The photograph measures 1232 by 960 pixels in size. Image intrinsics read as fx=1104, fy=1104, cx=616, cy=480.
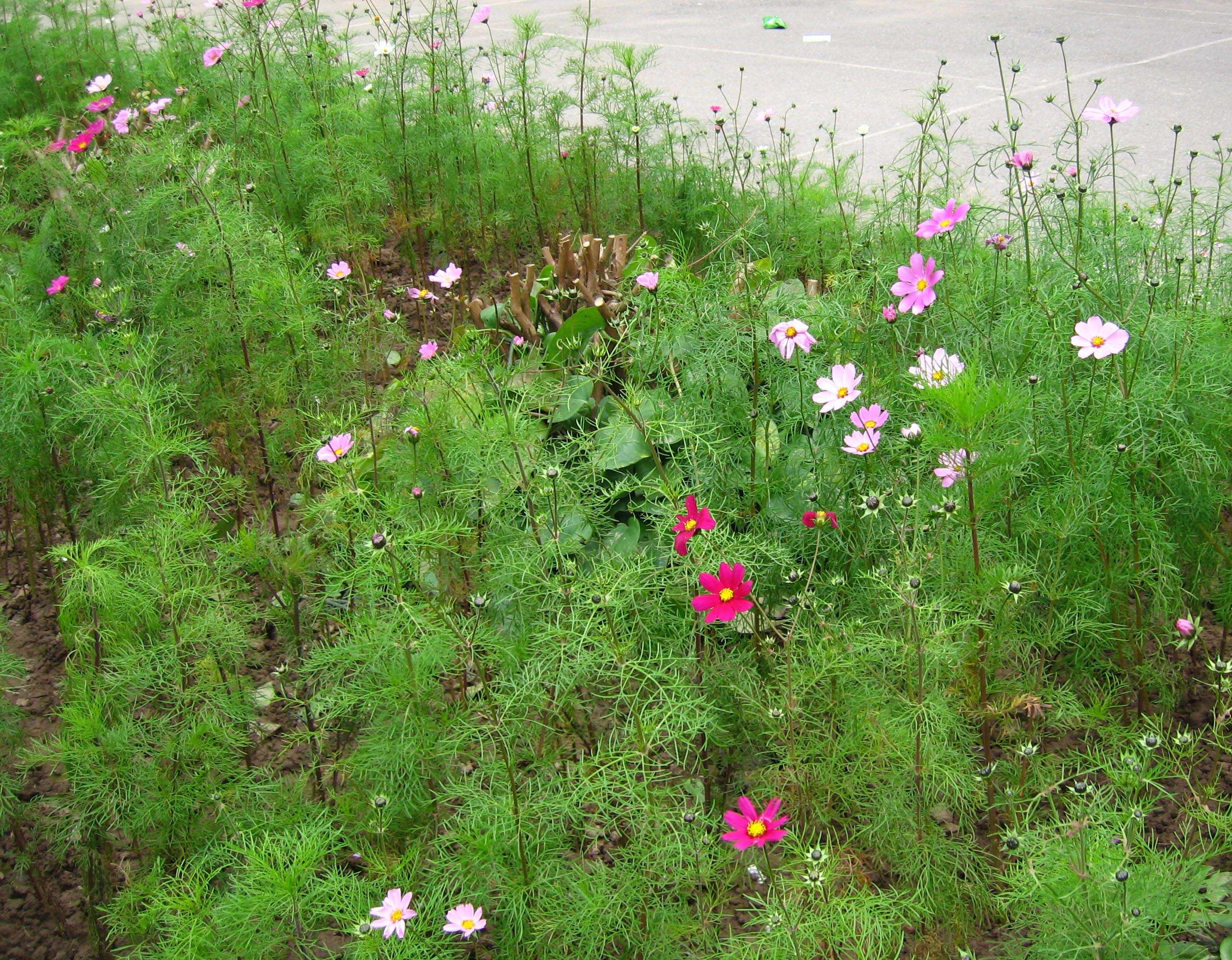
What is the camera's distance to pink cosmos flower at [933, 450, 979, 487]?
195 cm

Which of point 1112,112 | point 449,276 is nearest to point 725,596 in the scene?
point 1112,112

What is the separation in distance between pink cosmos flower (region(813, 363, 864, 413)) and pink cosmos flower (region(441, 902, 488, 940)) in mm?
1121

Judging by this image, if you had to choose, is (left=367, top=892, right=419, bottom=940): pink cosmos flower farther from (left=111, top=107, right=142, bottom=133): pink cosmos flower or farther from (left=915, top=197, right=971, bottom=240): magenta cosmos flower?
(left=111, top=107, right=142, bottom=133): pink cosmos flower

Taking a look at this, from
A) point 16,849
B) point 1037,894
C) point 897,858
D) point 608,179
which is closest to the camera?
point 1037,894

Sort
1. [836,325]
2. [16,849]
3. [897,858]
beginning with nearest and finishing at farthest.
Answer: [897,858] < [16,849] < [836,325]

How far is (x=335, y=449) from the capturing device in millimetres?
2197

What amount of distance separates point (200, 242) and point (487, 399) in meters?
1.06

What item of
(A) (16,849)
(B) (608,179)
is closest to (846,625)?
(A) (16,849)

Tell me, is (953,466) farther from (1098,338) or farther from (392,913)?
(392,913)

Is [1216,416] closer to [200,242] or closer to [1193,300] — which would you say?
[1193,300]

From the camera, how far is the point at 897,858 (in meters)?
1.93

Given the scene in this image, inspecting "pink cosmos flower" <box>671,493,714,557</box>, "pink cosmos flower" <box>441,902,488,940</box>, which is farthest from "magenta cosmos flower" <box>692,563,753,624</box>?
"pink cosmos flower" <box>441,902,488,940</box>

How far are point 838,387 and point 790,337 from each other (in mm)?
143

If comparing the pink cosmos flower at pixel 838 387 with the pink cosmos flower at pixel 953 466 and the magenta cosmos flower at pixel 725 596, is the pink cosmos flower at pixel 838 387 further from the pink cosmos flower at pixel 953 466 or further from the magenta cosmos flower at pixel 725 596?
the magenta cosmos flower at pixel 725 596
